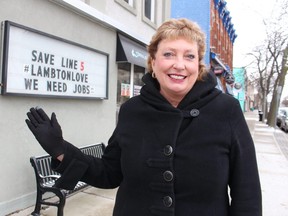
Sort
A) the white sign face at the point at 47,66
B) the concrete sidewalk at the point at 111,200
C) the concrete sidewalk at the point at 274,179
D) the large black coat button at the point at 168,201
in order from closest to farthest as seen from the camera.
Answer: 1. the large black coat button at the point at 168,201
2. the white sign face at the point at 47,66
3. the concrete sidewalk at the point at 111,200
4. the concrete sidewalk at the point at 274,179

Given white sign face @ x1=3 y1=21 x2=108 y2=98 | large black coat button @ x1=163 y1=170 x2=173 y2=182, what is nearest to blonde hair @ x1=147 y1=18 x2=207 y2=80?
large black coat button @ x1=163 y1=170 x2=173 y2=182

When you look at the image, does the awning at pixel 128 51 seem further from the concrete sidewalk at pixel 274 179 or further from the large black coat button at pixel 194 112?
the large black coat button at pixel 194 112

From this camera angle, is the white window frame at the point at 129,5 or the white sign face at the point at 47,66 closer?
the white sign face at the point at 47,66

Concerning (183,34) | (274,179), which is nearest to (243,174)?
(183,34)

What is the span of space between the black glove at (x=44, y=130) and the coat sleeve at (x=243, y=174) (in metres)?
0.95

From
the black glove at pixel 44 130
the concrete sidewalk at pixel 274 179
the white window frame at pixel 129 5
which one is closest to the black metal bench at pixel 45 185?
the black glove at pixel 44 130

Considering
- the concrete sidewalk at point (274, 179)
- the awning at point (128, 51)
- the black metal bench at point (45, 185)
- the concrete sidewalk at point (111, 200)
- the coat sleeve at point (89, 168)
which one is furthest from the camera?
the awning at point (128, 51)

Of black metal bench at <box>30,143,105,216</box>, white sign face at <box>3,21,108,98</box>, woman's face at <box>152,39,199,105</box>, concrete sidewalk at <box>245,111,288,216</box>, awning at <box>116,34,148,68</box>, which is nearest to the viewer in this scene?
woman's face at <box>152,39,199,105</box>

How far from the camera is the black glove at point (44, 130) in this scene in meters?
1.78

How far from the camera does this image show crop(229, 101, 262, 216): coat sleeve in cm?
167

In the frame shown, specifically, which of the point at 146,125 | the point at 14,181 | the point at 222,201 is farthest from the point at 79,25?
the point at 222,201

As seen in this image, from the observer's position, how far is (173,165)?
5.44ft

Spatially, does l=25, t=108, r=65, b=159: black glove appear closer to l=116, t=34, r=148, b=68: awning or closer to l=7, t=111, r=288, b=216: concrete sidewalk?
l=7, t=111, r=288, b=216: concrete sidewalk

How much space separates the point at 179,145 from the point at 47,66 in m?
3.96
